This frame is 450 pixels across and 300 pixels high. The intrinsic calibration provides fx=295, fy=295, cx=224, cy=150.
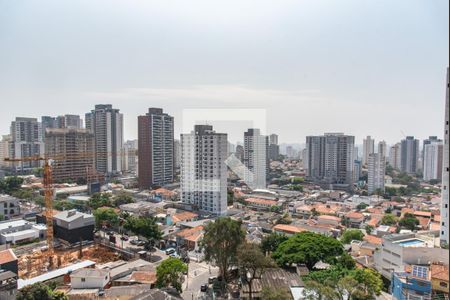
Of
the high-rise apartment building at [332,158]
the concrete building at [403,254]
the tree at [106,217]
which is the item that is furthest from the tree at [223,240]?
the high-rise apartment building at [332,158]

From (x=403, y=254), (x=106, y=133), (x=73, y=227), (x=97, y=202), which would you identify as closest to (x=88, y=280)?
(x=73, y=227)

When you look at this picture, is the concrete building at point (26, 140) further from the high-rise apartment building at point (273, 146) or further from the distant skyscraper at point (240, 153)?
the high-rise apartment building at point (273, 146)

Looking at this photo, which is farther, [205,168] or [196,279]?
[205,168]

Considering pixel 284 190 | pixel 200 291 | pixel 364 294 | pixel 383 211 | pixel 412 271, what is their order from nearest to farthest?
pixel 364 294 → pixel 412 271 → pixel 200 291 → pixel 383 211 → pixel 284 190

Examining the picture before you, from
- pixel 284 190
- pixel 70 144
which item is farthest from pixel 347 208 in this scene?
pixel 70 144

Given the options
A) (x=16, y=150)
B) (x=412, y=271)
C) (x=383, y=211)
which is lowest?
(x=383, y=211)

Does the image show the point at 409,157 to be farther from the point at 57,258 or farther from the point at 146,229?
the point at 57,258

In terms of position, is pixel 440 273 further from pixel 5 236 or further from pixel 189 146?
pixel 5 236
